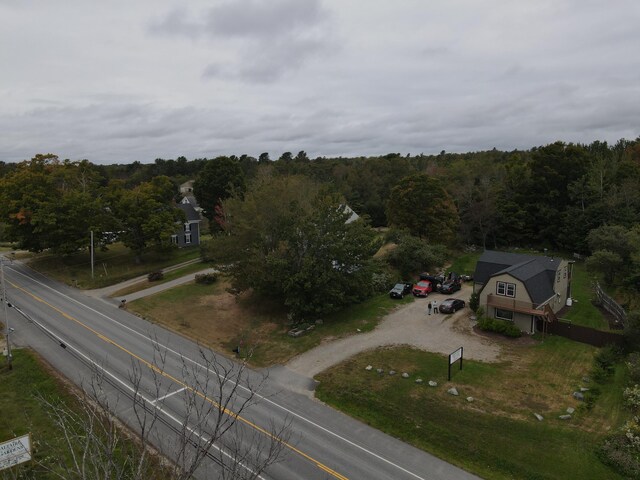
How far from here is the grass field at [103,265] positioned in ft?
161

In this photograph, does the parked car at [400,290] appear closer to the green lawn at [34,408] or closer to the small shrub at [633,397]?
the small shrub at [633,397]

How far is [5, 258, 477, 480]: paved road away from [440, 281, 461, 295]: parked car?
67.7ft

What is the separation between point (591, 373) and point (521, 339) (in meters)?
5.84

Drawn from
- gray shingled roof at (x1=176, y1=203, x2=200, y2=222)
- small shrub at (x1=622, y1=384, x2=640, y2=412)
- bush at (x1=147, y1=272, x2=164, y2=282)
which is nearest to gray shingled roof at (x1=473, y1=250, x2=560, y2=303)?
small shrub at (x1=622, y1=384, x2=640, y2=412)

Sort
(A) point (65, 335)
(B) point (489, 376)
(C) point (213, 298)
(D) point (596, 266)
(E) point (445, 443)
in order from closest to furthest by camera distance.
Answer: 1. (E) point (445, 443)
2. (B) point (489, 376)
3. (A) point (65, 335)
4. (D) point (596, 266)
5. (C) point (213, 298)

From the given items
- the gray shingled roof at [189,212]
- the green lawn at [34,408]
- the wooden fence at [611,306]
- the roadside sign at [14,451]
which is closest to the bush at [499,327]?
the wooden fence at [611,306]

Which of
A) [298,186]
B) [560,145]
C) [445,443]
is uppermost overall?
[560,145]

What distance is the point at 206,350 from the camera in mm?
31125

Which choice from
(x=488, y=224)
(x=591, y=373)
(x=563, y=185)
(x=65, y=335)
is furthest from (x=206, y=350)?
(x=563, y=185)

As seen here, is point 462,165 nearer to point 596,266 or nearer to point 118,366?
point 596,266

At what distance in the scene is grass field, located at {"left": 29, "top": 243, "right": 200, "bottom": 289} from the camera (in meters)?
49.0

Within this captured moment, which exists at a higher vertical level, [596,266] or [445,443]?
[596,266]

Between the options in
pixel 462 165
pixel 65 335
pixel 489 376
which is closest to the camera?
pixel 489 376

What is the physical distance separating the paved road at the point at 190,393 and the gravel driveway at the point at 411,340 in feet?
8.96
